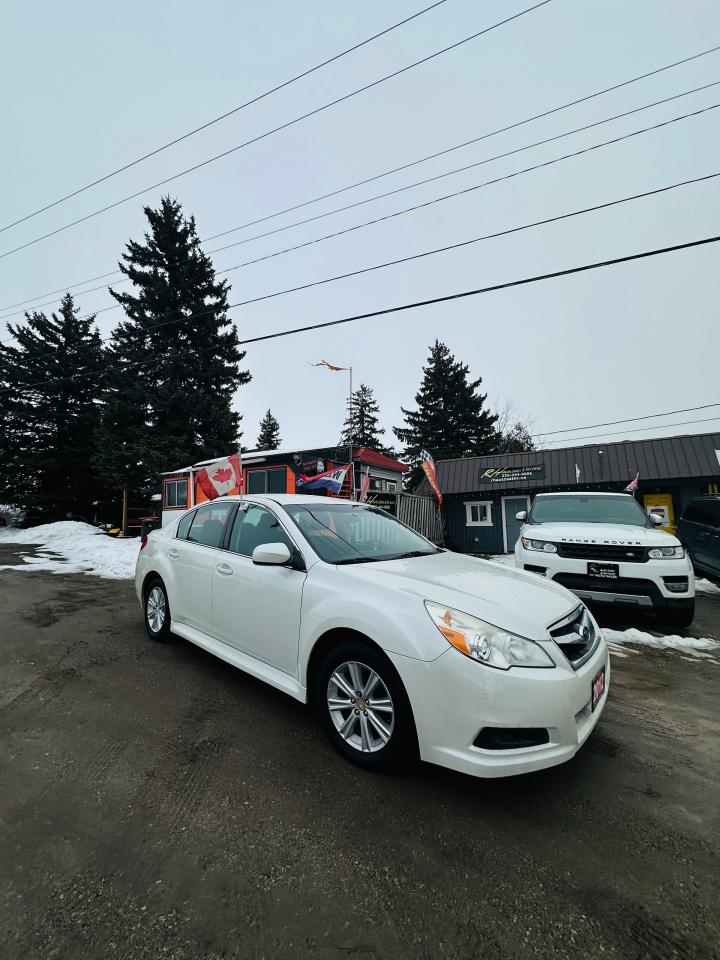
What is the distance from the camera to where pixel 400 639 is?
7.41 feet

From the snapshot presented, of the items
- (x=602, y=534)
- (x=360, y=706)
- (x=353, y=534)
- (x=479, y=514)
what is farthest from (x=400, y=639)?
(x=479, y=514)

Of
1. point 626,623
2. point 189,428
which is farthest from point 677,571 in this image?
point 189,428

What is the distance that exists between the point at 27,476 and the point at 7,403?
15.5 feet

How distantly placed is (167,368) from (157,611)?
905 inches

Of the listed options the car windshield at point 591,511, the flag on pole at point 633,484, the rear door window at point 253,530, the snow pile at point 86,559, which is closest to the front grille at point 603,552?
the car windshield at point 591,511

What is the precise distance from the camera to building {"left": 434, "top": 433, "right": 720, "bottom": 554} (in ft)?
56.4

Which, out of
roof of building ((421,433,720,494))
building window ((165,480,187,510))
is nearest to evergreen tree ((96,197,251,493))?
building window ((165,480,187,510))

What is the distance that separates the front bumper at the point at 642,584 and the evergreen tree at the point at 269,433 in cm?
4848

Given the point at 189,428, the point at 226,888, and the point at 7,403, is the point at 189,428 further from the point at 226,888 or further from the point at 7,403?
the point at 226,888

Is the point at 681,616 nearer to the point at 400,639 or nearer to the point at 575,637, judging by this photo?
the point at 575,637

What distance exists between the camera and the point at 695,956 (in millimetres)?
1444

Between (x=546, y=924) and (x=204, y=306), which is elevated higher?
(x=204, y=306)

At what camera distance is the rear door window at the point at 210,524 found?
396 cm

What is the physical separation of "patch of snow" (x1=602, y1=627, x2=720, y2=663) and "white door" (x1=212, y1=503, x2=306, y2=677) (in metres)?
3.75
